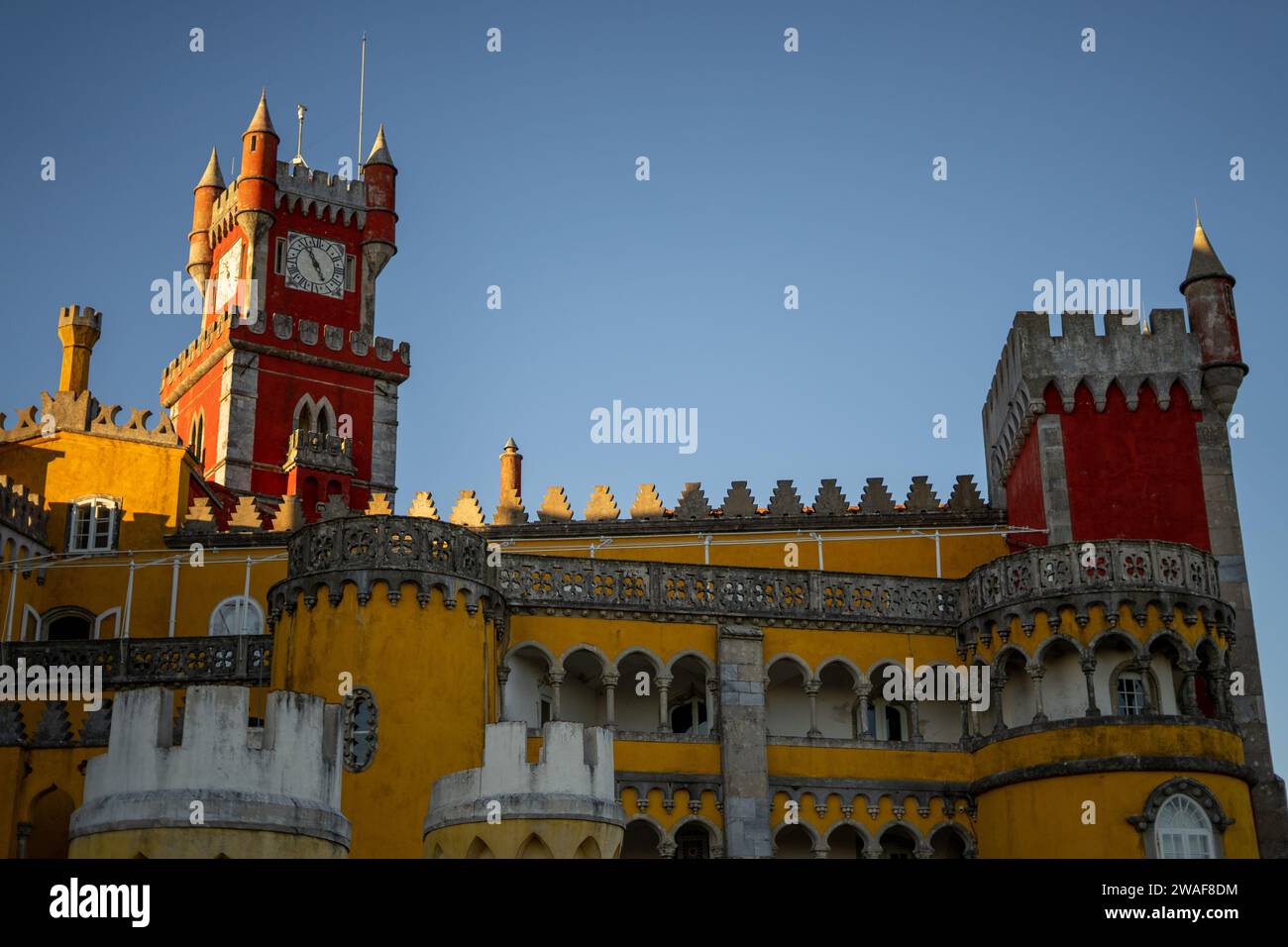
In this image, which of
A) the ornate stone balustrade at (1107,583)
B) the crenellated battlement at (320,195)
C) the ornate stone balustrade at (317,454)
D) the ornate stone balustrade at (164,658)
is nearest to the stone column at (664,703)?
the ornate stone balustrade at (1107,583)

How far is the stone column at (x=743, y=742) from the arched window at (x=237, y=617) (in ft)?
40.4

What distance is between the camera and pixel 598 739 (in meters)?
25.2

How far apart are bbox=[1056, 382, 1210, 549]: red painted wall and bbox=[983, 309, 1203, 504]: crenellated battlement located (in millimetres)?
230

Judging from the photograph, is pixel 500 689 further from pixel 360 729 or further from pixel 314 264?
pixel 314 264

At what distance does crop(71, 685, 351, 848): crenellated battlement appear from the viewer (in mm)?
21031

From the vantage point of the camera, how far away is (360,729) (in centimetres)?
3123

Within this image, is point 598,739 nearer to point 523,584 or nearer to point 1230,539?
point 523,584

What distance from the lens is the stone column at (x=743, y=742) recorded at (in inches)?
1357

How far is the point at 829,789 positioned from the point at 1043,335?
12.2 m

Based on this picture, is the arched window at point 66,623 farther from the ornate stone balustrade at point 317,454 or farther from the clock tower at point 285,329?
the clock tower at point 285,329

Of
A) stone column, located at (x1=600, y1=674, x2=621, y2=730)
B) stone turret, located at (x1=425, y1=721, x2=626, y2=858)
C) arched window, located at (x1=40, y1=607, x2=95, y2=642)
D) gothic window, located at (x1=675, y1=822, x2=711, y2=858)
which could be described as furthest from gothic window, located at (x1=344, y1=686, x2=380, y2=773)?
arched window, located at (x1=40, y1=607, x2=95, y2=642)

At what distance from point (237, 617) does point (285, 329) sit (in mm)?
28335
